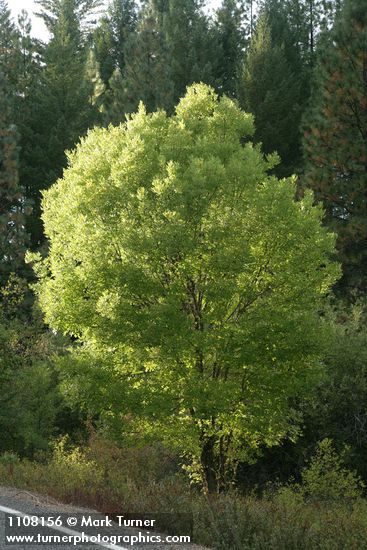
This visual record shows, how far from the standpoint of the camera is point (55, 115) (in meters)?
48.7

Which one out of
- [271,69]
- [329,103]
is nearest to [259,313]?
[329,103]

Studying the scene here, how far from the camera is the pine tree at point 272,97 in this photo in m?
42.5

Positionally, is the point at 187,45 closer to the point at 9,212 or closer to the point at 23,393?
the point at 9,212

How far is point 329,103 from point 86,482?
24.2 m

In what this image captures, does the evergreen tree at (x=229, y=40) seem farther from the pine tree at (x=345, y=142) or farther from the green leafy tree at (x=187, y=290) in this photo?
the green leafy tree at (x=187, y=290)

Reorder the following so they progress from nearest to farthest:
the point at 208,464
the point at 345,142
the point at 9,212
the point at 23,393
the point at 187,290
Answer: the point at 187,290 → the point at 208,464 → the point at 23,393 → the point at 345,142 → the point at 9,212

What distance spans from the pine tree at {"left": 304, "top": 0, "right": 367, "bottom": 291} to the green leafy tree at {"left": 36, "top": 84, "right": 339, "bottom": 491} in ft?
49.2

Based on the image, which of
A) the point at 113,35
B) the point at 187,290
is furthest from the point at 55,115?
the point at 187,290

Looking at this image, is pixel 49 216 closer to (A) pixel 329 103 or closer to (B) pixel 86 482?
(B) pixel 86 482

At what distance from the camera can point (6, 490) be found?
12977 millimetres

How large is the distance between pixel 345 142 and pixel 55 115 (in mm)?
23358

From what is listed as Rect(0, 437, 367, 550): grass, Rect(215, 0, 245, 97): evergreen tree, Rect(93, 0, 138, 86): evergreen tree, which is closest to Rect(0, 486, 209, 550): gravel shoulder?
Rect(0, 437, 367, 550): grass

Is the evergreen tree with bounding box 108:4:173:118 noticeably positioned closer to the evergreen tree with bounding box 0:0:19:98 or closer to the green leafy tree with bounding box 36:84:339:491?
the evergreen tree with bounding box 0:0:19:98

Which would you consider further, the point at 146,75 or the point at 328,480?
the point at 146,75
